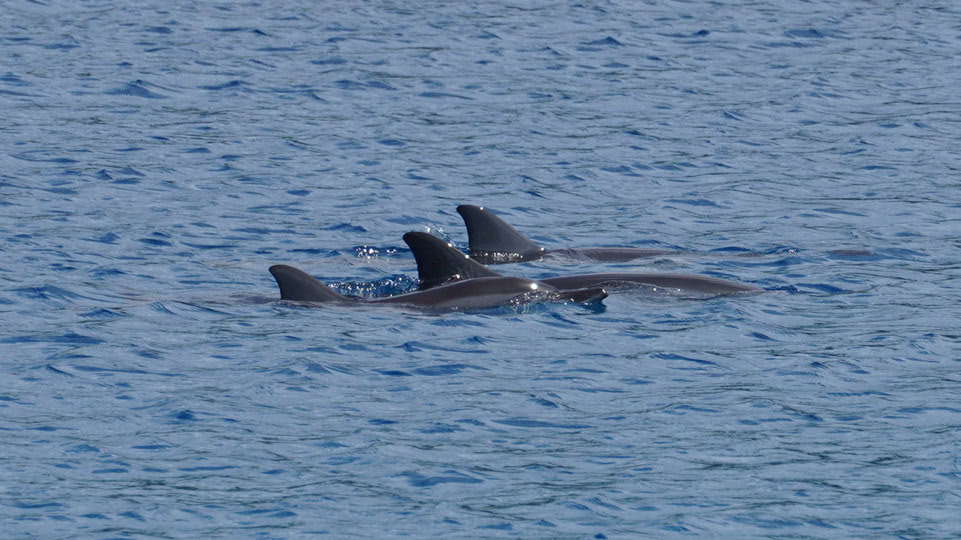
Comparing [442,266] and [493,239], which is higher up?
[442,266]

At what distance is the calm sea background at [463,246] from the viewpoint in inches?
404

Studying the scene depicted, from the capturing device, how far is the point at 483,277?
51.9 ft

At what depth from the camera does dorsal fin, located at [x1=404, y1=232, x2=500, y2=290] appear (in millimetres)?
15945

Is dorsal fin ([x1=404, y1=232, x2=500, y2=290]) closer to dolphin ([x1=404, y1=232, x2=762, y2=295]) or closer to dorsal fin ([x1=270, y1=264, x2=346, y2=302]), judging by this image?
dolphin ([x1=404, y1=232, x2=762, y2=295])

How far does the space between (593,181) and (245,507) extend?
42.6 ft

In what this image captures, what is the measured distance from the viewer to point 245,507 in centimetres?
988

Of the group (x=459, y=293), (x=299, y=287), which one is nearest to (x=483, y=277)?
(x=459, y=293)

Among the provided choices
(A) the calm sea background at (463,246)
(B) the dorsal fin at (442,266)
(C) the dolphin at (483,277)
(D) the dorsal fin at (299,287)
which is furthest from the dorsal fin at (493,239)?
(D) the dorsal fin at (299,287)

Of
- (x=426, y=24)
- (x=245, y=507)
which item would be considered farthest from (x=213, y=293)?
(x=426, y=24)

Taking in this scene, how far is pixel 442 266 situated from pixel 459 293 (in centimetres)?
56

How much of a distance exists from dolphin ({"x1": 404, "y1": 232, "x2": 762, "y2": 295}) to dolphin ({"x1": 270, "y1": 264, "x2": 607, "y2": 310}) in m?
0.25

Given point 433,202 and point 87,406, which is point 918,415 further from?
point 433,202

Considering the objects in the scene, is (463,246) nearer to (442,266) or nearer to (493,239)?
(493,239)

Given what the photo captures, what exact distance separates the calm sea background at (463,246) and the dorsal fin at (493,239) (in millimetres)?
495
